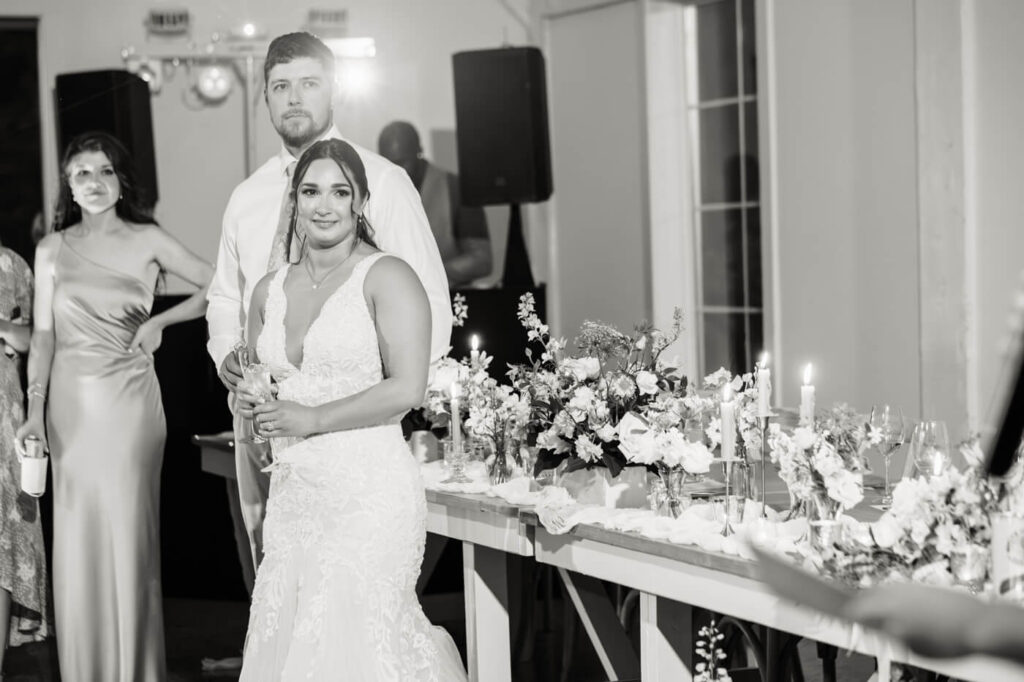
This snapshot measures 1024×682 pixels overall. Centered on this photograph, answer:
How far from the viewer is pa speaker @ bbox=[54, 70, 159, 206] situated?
23.2 ft

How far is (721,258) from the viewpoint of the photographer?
7277 mm

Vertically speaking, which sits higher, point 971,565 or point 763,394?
point 763,394

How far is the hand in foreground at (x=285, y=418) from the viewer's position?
293cm

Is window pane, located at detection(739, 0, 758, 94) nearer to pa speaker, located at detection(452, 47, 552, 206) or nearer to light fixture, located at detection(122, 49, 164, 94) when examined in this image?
pa speaker, located at detection(452, 47, 552, 206)

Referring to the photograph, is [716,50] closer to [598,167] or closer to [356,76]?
[598,167]

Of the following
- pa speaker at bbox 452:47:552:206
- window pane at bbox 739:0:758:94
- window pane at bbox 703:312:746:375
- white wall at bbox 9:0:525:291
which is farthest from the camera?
white wall at bbox 9:0:525:291

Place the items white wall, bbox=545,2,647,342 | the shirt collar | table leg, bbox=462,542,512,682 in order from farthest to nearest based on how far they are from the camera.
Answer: white wall, bbox=545,2,647,342, the shirt collar, table leg, bbox=462,542,512,682

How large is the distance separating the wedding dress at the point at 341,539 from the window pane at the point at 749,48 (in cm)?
429

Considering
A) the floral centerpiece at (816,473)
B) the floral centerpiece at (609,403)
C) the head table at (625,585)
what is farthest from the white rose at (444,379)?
the floral centerpiece at (816,473)

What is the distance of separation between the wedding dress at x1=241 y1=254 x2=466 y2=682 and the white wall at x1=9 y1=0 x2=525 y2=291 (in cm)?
542

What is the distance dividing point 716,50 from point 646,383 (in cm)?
446

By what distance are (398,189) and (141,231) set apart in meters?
1.08

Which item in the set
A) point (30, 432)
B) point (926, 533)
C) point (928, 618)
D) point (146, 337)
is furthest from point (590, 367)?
point (928, 618)

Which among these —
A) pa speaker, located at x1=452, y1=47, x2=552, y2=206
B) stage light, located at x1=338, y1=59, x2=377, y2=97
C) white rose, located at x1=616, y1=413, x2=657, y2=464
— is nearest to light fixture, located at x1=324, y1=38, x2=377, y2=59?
stage light, located at x1=338, y1=59, x2=377, y2=97
